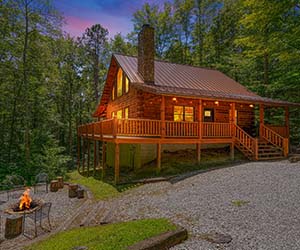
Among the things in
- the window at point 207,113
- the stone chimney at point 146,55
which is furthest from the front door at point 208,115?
the stone chimney at point 146,55

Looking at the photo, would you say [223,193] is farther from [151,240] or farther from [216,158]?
[216,158]

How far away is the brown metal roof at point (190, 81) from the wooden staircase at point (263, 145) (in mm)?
2024

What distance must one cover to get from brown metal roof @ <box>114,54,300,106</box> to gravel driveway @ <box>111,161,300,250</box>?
540 centimetres

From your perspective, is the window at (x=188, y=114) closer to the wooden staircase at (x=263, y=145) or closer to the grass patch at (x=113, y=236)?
the wooden staircase at (x=263, y=145)

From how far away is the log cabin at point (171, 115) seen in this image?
11516 millimetres

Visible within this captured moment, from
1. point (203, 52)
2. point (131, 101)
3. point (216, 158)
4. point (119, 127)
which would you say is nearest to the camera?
point (119, 127)

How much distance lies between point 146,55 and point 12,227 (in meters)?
11.1

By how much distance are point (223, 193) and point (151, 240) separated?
3.92m

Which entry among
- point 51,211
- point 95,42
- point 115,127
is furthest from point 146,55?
point 95,42

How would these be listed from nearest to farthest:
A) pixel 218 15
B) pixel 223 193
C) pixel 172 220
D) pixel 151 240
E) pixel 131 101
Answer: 1. pixel 151 240
2. pixel 172 220
3. pixel 223 193
4. pixel 131 101
5. pixel 218 15

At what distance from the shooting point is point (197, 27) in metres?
29.3

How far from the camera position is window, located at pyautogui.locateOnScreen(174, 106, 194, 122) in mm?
14836

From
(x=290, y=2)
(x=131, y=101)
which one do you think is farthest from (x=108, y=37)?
(x=290, y=2)

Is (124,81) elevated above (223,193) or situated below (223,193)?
above
